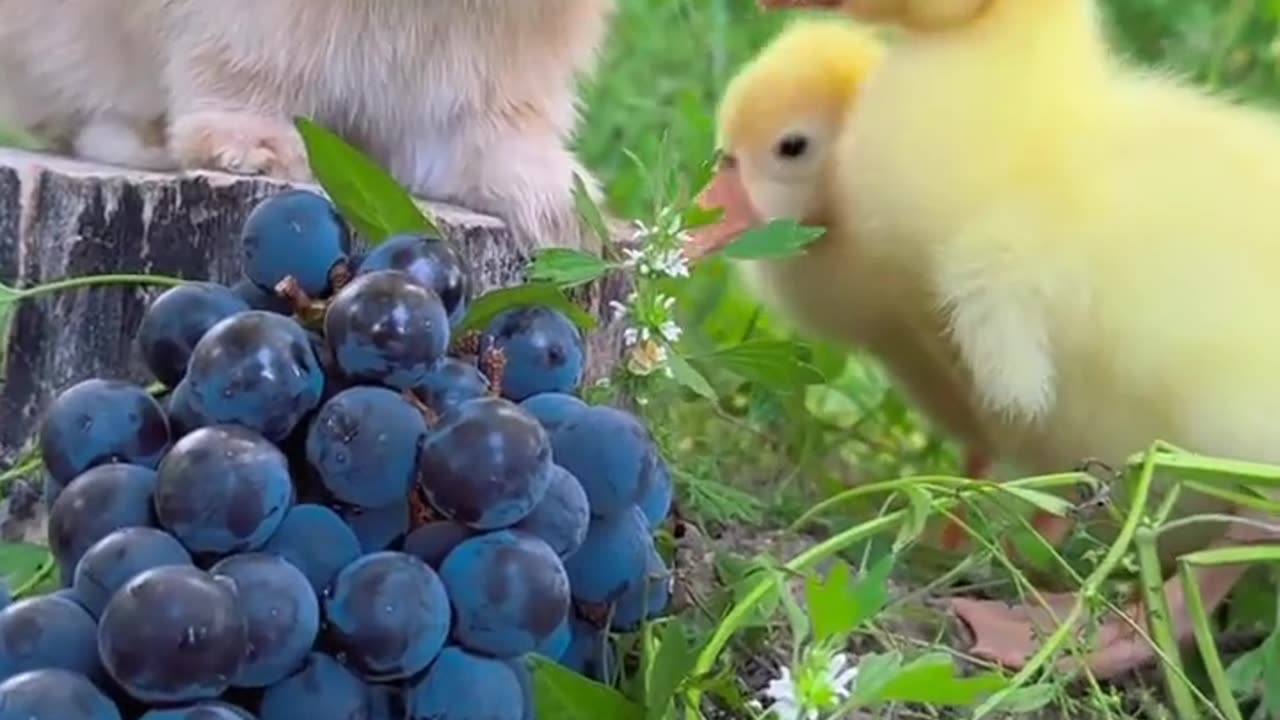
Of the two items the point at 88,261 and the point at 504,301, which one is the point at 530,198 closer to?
the point at 88,261

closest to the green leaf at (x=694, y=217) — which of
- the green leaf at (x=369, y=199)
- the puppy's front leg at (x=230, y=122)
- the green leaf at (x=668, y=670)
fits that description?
the green leaf at (x=369, y=199)

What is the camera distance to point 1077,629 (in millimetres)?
868

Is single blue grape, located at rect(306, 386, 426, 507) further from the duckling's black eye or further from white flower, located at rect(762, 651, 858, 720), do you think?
the duckling's black eye

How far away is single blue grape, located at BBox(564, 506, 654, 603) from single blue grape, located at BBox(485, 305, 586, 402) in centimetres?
6

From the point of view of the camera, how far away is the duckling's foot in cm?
90

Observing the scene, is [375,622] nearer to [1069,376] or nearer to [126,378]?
[126,378]

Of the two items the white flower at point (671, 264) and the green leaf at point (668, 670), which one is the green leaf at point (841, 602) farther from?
the white flower at point (671, 264)

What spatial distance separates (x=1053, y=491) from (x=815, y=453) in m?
0.40

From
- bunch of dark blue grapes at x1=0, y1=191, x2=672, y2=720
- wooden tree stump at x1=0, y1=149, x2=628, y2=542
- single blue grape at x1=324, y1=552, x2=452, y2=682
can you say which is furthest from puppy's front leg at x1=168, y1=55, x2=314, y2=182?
single blue grape at x1=324, y1=552, x2=452, y2=682

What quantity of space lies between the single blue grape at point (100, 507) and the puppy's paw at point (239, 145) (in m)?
0.42

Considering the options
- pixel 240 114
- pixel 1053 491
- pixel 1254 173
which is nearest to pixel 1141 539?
pixel 1053 491

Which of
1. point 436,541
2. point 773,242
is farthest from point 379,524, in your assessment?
point 773,242

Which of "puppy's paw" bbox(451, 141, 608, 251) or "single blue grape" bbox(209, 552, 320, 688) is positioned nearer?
"single blue grape" bbox(209, 552, 320, 688)

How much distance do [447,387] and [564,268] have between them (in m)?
0.11
